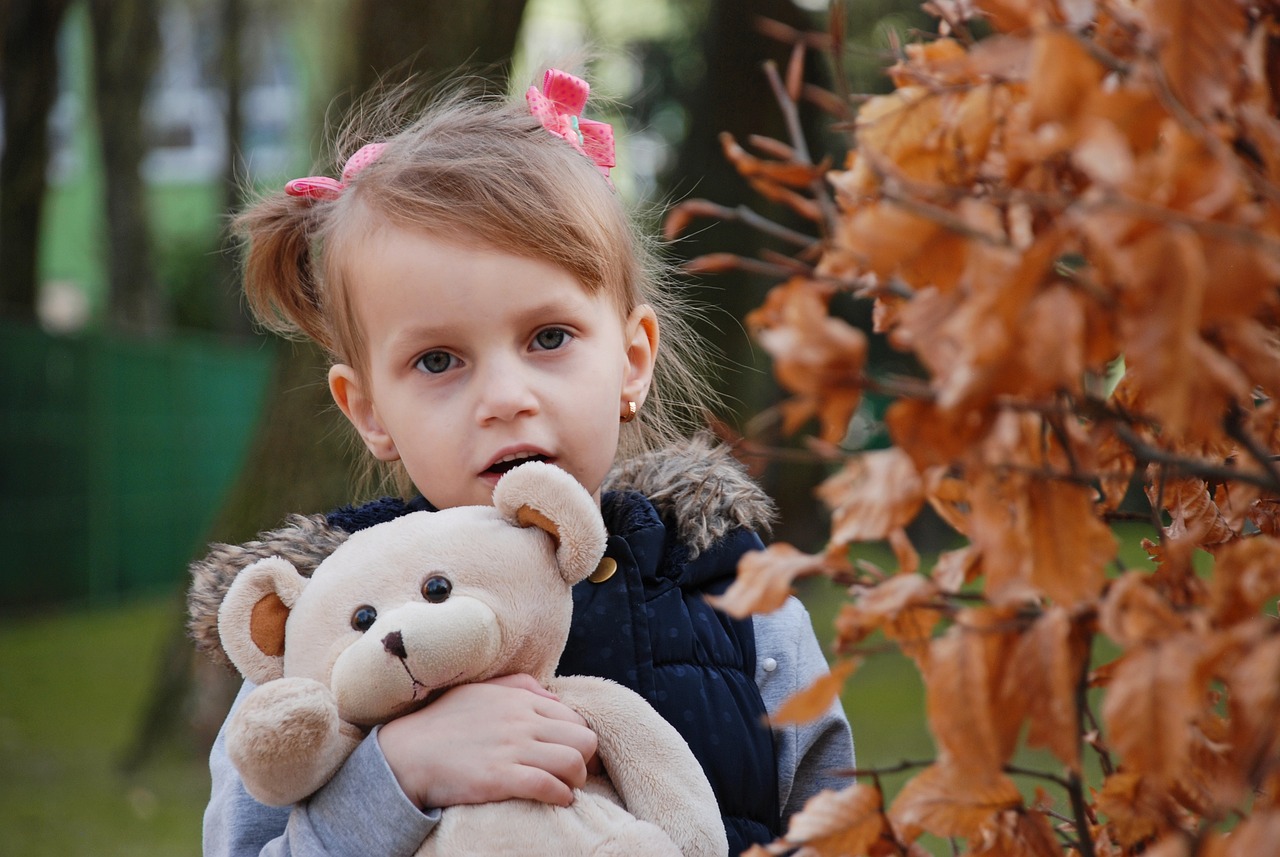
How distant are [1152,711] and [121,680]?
9.22 metres

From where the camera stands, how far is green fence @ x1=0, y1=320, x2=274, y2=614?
34.4ft

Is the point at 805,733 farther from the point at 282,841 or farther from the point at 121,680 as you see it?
the point at 121,680

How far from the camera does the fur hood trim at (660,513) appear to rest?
1.73 meters

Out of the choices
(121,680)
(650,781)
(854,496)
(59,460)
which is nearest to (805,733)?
(650,781)

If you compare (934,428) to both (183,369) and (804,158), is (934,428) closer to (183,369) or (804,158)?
(804,158)

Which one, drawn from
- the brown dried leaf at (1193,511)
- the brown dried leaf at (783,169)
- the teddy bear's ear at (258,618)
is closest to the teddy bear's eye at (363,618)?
the teddy bear's ear at (258,618)

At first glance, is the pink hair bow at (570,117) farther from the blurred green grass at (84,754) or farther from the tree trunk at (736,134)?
the tree trunk at (736,134)

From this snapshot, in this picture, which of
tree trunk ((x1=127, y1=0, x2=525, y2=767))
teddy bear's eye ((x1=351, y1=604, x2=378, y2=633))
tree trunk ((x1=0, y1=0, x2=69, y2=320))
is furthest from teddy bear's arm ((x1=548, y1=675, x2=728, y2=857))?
tree trunk ((x1=0, y1=0, x2=69, y2=320))

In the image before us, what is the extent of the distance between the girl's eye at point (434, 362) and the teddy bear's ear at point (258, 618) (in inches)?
12.6

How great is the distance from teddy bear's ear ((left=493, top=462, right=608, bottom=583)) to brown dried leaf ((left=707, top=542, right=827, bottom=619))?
1.69 feet

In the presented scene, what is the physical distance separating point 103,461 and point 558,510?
35.5ft

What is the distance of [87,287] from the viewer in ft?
91.0

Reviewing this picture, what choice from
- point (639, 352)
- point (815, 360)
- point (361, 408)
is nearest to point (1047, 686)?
point (815, 360)

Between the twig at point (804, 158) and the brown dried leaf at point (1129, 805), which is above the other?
the twig at point (804, 158)
